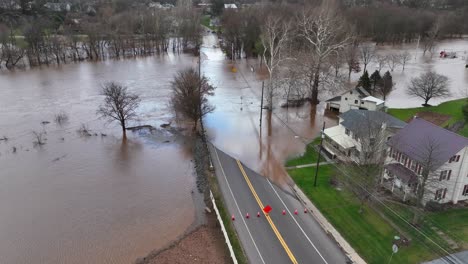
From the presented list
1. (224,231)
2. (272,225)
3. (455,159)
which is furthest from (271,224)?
(455,159)

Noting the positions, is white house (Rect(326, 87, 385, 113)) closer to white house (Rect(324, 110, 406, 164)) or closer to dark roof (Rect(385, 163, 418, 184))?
white house (Rect(324, 110, 406, 164))

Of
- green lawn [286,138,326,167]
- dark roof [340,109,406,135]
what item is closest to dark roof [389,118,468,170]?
dark roof [340,109,406,135]

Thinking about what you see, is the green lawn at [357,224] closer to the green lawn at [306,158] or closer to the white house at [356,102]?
the green lawn at [306,158]

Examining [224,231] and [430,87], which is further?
[430,87]

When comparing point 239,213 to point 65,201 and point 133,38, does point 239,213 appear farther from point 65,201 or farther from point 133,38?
point 133,38

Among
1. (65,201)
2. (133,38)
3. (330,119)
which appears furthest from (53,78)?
(330,119)

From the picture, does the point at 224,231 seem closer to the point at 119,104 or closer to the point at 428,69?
the point at 119,104
